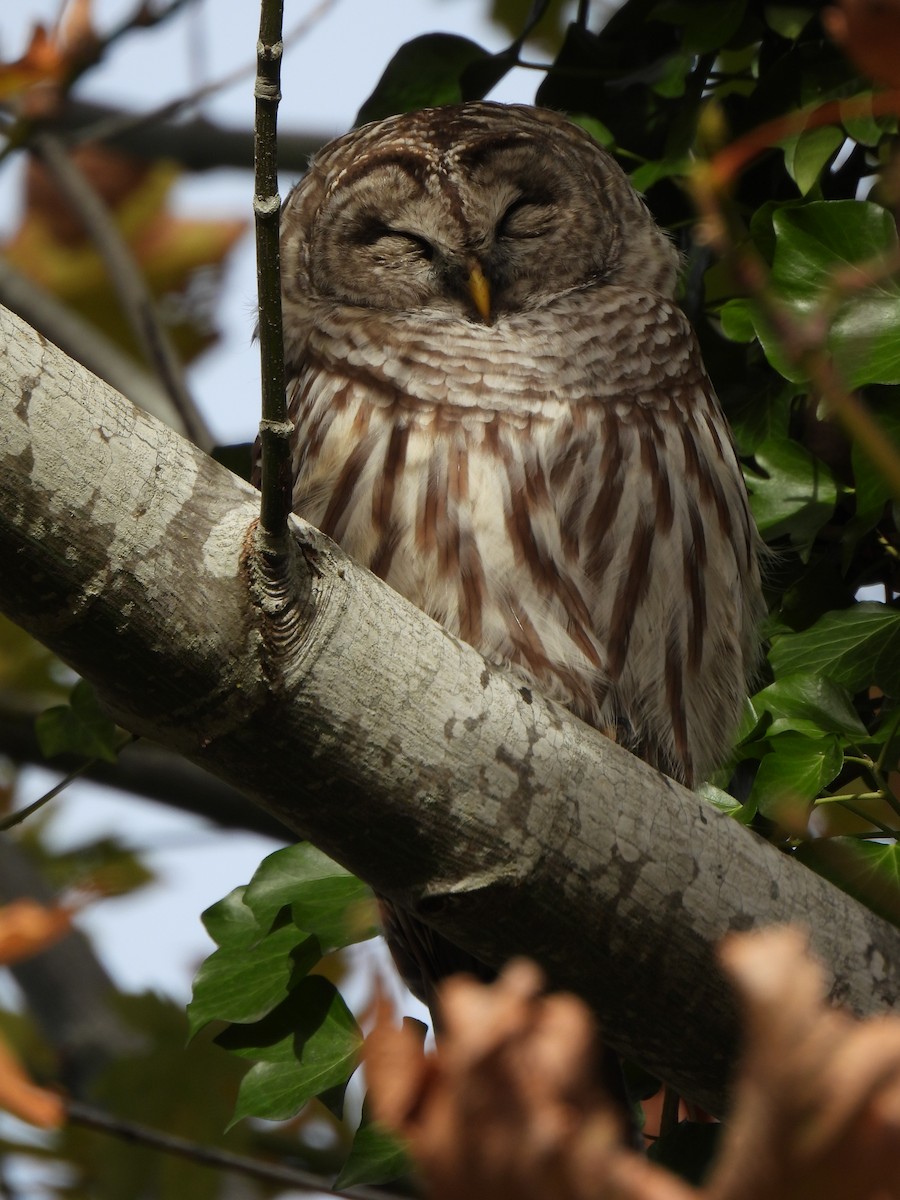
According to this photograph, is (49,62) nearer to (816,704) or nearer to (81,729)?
(81,729)

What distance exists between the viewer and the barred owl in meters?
3.03

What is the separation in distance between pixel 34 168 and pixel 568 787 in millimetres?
4530

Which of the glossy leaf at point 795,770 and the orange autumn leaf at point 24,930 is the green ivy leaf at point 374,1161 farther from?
the orange autumn leaf at point 24,930

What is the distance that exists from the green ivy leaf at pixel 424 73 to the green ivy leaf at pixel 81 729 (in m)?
1.39

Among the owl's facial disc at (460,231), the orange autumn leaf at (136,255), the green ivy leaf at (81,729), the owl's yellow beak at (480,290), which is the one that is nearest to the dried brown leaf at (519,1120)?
the green ivy leaf at (81,729)

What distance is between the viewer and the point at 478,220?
362 cm

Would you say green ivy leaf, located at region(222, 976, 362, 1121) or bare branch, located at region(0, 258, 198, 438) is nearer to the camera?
green ivy leaf, located at region(222, 976, 362, 1121)

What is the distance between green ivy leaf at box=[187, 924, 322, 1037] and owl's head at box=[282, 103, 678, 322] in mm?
1485

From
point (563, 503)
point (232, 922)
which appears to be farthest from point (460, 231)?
point (232, 922)

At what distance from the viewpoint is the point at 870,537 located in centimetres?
278

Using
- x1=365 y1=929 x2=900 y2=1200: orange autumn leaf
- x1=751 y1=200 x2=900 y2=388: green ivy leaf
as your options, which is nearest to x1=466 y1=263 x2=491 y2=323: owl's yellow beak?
x1=751 y1=200 x2=900 y2=388: green ivy leaf

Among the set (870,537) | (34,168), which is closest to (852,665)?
(870,537)

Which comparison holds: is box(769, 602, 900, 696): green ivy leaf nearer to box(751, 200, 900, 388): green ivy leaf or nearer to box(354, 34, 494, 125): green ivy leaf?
box(751, 200, 900, 388): green ivy leaf

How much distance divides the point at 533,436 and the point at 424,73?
0.86 meters
